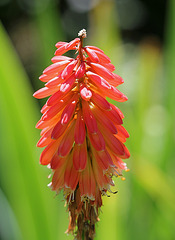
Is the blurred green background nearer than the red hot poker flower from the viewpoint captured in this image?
No

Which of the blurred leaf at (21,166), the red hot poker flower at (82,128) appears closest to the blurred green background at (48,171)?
the blurred leaf at (21,166)

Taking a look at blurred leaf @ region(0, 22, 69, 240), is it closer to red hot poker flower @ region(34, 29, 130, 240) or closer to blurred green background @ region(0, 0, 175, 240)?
blurred green background @ region(0, 0, 175, 240)

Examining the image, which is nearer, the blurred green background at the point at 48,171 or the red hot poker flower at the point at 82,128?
the red hot poker flower at the point at 82,128

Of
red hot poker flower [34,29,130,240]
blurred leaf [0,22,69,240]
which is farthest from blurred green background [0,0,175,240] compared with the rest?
red hot poker flower [34,29,130,240]

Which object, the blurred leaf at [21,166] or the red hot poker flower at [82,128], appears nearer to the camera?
the red hot poker flower at [82,128]

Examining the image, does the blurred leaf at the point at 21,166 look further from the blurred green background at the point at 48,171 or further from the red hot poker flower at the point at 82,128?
the red hot poker flower at the point at 82,128

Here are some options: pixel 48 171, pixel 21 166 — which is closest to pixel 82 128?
pixel 21 166

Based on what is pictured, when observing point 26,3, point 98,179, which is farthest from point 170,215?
point 26,3

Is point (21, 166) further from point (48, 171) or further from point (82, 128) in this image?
→ point (82, 128)
